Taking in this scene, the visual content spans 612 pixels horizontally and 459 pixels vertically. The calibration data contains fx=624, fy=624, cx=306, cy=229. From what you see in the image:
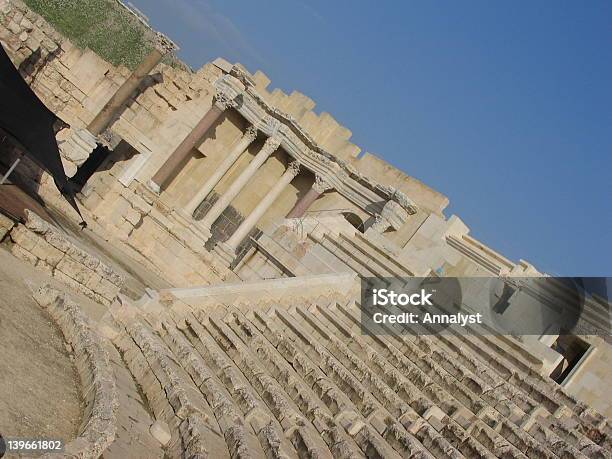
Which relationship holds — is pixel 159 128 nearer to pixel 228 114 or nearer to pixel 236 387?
pixel 228 114

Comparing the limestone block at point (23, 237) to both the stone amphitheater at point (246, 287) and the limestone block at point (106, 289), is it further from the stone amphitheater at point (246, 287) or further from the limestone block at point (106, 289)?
the limestone block at point (106, 289)

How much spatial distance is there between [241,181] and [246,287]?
11.9 m

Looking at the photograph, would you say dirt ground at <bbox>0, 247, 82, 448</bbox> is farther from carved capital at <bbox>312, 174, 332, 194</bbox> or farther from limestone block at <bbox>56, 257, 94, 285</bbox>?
carved capital at <bbox>312, 174, 332, 194</bbox>

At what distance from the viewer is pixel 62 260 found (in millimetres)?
11500

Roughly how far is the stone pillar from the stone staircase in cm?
1086

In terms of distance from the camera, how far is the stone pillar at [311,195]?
2609 cm

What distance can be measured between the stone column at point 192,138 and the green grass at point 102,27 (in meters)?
25.1

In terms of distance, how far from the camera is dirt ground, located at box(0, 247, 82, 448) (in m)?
6.53

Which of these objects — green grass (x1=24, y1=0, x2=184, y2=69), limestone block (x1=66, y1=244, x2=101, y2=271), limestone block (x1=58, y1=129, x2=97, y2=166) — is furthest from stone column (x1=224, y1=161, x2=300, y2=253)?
green grass (x1=24, y1=0, x2=184, y2=69)

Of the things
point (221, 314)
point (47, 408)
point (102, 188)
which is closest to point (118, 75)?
point (102, 188)

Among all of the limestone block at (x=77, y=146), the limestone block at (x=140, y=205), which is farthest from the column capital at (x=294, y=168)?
the limestone block at (x=77, y=146)

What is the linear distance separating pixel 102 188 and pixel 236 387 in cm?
1565

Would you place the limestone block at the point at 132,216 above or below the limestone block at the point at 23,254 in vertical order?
→ above

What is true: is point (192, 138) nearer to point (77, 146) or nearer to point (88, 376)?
point (77, 146)
